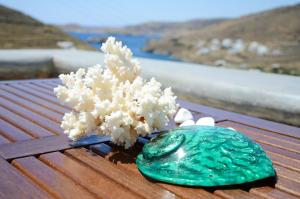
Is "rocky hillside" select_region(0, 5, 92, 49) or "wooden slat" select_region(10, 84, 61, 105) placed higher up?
"wooden slat" select_region(10, 84, 61, 105)

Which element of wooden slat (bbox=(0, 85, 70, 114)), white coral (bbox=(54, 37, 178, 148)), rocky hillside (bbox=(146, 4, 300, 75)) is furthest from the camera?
rocky hillside (bbox=(146, 4, 300, 75))

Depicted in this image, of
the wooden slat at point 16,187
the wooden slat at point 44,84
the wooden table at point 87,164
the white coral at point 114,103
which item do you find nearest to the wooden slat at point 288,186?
the wooden table at point 87,164

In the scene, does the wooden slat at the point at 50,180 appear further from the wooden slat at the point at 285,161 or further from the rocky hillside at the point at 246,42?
the rocky hillside at the point at 246,42

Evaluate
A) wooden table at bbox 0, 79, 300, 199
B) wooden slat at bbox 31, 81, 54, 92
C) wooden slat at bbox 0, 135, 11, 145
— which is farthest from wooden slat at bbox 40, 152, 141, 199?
wooden slat at bbox 31, 81, 54, 92

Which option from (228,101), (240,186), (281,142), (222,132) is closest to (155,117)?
(222,132)

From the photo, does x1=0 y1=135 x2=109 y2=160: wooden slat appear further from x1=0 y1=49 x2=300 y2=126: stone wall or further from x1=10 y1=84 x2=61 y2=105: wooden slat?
x1=0 y1=49 x2=300 y2=126: stone wall

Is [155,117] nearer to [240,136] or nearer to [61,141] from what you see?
[240,136]
